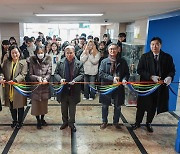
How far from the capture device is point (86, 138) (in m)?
3.05

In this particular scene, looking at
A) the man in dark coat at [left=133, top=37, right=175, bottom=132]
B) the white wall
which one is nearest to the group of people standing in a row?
the man in dark coat at [left=133, top=37, right=175, bottom=132]

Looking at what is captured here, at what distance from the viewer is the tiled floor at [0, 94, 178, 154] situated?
2.76 m

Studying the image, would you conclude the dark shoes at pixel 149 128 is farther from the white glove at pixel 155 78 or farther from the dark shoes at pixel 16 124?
the dark shoes at pixel 16 124

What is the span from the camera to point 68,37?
15.4m

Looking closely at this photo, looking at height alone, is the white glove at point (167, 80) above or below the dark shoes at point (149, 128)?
above

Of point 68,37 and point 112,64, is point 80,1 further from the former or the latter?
point 68,37

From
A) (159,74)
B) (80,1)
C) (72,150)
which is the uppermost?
(80,1)

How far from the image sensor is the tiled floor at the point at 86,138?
2.76 m

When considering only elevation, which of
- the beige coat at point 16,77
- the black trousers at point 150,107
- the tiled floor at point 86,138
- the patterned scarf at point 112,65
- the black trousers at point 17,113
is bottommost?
the tiled floor at point 86,138

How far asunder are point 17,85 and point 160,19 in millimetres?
3172

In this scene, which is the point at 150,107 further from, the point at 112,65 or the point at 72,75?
the point at 72,75

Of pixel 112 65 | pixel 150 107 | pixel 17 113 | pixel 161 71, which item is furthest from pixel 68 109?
pixel 161 71

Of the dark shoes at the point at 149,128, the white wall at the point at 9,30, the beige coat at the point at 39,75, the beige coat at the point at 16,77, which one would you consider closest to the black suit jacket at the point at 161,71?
the dark shoes at the point at 149,128

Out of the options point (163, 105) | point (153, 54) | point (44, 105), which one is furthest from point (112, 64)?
point (44, 105)
